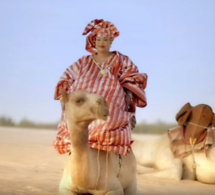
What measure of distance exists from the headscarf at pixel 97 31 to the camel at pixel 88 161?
1.35 metres

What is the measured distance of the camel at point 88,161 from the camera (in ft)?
15.4

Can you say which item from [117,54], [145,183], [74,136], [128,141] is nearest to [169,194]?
[145,183]

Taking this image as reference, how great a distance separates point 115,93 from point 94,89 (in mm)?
240

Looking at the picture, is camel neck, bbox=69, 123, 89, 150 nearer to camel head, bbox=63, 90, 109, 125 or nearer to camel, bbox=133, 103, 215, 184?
camel head, bbox=63, 90, 109, 125

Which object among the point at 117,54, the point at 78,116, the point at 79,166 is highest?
the point at 117,54

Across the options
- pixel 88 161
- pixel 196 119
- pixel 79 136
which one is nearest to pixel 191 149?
pixel 196 119

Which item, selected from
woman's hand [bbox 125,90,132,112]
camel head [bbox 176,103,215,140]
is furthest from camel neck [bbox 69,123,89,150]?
camel head [bbox 176,103,215,140]

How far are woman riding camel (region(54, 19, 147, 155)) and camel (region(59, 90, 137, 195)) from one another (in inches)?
7.2

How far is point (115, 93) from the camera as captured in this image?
5773 mm

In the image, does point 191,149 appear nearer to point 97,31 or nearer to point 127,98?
point 127,98

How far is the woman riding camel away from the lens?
18.4 ft

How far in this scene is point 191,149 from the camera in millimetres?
9359

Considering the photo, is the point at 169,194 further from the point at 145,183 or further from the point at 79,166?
the point at 79,166

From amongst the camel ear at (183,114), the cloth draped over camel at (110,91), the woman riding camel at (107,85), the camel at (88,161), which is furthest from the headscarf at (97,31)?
the camel ear at (183,114)
